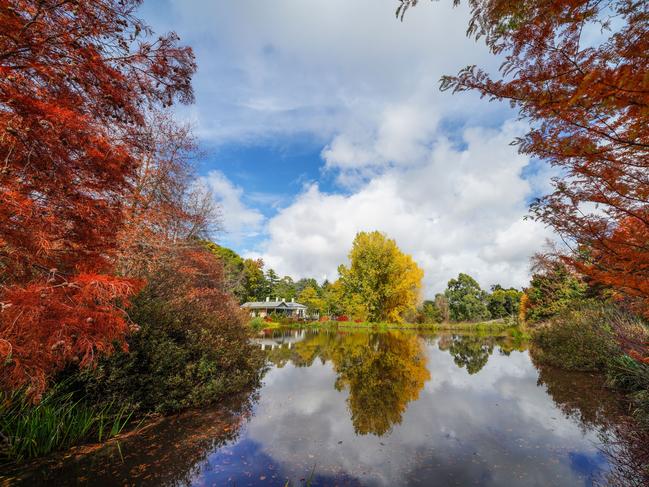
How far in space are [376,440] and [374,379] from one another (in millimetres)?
4835

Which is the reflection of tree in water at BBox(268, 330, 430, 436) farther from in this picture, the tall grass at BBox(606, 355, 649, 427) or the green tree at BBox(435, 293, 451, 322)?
the green tree at BBox(435, 293, 451, 322)

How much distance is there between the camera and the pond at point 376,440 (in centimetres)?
428

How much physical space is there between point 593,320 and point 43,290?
16158mm

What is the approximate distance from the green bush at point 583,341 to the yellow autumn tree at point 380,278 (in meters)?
21.5

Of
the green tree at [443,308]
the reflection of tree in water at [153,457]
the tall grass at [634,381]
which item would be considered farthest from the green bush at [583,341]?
the green tree at [443,308]

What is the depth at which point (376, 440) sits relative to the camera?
555 cm

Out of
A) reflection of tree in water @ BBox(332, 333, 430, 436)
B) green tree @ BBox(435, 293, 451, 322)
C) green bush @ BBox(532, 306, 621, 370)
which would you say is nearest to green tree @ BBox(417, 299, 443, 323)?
green tree @ BBox(435, 293, 451, 322)

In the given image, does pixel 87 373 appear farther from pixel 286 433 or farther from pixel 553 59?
pixel 553 59

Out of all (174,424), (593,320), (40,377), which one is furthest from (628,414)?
(40,377)

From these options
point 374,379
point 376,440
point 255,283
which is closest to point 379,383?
point 374,379

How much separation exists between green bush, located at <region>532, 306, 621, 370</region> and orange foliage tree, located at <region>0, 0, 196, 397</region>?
1297 centimetres

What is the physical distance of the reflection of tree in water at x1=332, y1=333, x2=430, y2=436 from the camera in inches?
263

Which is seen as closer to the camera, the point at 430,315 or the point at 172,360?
the point at 172,360

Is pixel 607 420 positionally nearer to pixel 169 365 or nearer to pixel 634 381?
pixel 634 381
